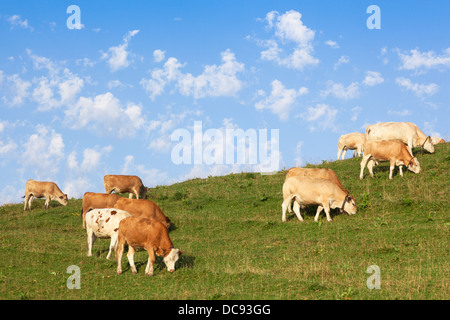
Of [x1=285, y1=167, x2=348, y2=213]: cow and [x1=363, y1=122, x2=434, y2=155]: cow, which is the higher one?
[x1=363, y1=122, x2=434, y2=155]: cow

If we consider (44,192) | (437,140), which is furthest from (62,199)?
(437,140)

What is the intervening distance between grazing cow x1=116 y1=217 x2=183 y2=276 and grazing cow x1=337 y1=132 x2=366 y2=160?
1077 inches

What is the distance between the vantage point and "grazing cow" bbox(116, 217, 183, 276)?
14.8 meters

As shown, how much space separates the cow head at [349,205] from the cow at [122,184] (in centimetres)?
1421

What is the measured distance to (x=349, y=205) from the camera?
2173 centimetres

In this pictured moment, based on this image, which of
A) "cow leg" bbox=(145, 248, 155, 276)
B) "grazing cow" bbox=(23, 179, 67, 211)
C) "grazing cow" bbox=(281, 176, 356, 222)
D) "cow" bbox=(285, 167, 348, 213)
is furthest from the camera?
"grazing cow" bbox=(23, 179, 67, 211)

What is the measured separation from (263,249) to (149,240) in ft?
16.9

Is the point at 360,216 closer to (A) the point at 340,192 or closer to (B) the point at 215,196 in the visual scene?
(A) the point at 340,192

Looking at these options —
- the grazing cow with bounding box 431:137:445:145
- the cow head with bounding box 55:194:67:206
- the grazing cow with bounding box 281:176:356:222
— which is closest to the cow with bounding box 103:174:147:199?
the cow head with bounding box 55:194:67:206

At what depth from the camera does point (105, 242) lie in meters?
21.4

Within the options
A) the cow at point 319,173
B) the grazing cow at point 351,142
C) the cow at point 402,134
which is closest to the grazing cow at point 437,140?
the grazing cow at point 351,142

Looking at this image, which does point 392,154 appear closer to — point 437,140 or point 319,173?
point 319,173

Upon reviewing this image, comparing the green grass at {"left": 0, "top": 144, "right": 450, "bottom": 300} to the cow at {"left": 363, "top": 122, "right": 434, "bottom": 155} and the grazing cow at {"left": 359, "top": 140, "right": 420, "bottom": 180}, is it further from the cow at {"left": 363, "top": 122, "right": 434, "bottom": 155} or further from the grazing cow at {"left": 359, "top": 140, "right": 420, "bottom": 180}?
the cow at {"left": 363, "top": 122, "right": 434, "bottom": 155}
